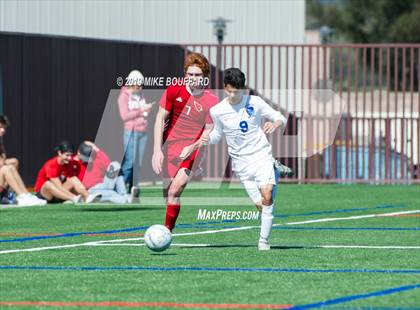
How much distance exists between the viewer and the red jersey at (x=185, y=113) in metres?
14.2

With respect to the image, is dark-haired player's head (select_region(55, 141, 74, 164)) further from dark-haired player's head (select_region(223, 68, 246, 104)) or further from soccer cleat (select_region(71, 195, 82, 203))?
dark-haired player's head (select_region(223, 68, 246, 104))

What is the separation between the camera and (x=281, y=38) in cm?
3569

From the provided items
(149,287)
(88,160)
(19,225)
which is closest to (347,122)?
(88,160)

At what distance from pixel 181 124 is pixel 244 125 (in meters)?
1.10

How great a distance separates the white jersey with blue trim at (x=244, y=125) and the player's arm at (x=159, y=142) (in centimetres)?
54

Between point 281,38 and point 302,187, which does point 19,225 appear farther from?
point 281,38

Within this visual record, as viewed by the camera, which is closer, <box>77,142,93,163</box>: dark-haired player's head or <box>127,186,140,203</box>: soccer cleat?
<box>127,186,140,203</box>: soccer cleat

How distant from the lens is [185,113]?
14.2 m

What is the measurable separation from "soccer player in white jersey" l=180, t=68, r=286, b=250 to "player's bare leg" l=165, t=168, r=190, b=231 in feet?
1.81

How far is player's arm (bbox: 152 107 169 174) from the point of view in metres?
13.4

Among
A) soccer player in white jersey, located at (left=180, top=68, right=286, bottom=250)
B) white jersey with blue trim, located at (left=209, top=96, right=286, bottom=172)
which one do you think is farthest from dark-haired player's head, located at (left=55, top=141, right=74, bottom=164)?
white jersey with blue trim, located at (left=209, top=96, right=286, bottom=172)
